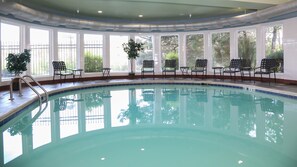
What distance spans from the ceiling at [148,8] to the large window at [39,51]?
1.12 metres

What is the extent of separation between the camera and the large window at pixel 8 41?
8664 millimetres

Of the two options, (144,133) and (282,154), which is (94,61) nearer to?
(144,133)

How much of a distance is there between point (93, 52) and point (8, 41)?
410 centimetres

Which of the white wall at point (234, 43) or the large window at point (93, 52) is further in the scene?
the large window at point (93, 52)

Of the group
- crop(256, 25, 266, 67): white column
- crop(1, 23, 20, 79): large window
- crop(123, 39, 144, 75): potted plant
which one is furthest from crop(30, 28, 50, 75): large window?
crop(256, 25, 266, 67): white column

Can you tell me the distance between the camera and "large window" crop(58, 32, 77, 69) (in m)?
11.5

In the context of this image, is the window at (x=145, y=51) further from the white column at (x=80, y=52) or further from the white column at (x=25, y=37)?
the white column at (x=25, y=37)

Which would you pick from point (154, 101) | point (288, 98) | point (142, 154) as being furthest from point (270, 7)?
point (142, 154)

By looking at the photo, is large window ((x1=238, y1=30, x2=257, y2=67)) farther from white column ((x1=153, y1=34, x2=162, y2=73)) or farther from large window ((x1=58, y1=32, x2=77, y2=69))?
large window ((x1=58, y1=32, x2=77, y2=69))

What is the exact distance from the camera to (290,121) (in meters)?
4.64

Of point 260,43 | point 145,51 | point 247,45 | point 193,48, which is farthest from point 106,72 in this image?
point 260,43

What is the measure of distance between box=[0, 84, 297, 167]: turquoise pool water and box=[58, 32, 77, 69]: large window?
5059 millimetres

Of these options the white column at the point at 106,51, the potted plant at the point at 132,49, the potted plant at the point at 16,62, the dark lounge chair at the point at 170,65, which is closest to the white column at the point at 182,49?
the dark lounge chair at the point at 170,65

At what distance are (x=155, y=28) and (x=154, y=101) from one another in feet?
16.3
